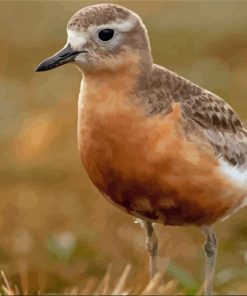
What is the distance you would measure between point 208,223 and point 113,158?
70 cm

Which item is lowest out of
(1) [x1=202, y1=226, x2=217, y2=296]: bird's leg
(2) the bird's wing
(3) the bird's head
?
(1) [x1=202, y1=226, x2=217, y2=296]: bird's leg

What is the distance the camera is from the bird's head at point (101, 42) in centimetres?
587

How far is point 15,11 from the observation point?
1678 cm

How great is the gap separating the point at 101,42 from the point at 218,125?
811 mm

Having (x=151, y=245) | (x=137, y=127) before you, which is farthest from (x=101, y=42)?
→ (x=151, y=245)

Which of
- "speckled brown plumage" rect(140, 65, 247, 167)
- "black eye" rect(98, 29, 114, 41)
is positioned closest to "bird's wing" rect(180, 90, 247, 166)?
"speckled brown plumage" rect(140, 65, 247, 167)

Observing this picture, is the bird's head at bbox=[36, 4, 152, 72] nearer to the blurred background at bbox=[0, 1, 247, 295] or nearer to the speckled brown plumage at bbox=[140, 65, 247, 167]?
the speckled brown plumage at bbox=[140, 65, 247, 167]

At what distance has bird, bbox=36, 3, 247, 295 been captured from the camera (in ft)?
19.3

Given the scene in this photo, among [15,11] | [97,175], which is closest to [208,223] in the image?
[97,175]

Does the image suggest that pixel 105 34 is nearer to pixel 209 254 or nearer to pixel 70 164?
pixel 209 254

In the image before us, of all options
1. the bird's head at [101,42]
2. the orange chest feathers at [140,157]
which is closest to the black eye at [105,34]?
the bird's head at [101,42]

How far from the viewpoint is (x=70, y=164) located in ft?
35.9

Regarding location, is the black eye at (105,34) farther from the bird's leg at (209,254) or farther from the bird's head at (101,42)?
the bird's leg at (209,254)

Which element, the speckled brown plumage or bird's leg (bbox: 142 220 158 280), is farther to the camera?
bird's leg (bbox: 142 220 158 280)
